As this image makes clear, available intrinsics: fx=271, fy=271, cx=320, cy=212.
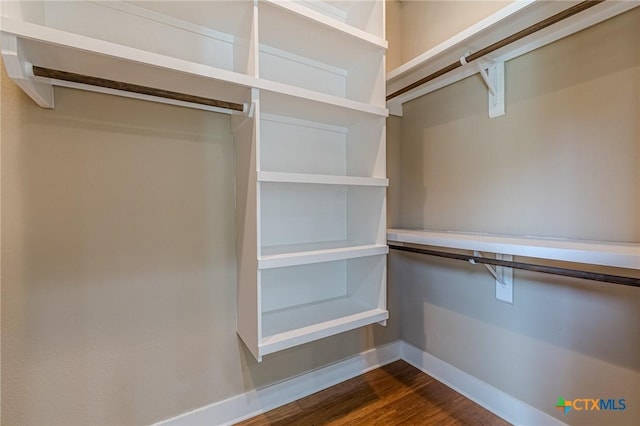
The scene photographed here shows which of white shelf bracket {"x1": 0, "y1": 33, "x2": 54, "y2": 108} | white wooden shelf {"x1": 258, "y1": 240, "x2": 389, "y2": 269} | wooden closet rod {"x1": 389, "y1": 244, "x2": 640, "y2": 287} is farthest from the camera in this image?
white wooden shelf {"x1": 258, "y1": 240, "x2": 389, "y2": 269}

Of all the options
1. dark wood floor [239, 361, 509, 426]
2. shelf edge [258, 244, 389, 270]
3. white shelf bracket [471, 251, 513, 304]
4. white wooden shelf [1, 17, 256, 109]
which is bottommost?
dark wood floor [239, 361, 509, 426]

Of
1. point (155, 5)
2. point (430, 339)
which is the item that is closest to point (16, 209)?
point (155, 5)

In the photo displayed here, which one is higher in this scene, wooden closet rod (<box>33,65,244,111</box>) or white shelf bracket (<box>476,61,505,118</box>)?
white shelf bracket (<box>476,61,505,118</box>)

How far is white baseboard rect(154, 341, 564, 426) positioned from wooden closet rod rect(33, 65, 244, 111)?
55.5 inches

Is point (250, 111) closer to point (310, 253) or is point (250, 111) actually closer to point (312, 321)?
point (310, 253)

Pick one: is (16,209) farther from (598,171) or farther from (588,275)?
(598,171)

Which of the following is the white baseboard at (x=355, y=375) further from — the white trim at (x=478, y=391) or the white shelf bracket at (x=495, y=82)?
the white shelf bracket at (x=495, y=82)

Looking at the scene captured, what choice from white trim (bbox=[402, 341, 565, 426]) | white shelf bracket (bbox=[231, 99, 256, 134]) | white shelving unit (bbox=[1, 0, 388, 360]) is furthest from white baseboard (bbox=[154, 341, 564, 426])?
white shelf bracket (bbox=[231, 99, 256, 134])

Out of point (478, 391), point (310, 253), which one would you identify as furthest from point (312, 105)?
point (478, 391)

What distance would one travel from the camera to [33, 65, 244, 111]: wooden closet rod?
84 centimetres

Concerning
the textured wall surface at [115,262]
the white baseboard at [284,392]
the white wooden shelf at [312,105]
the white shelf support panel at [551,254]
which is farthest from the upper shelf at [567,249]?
the textured wall surface at [115,262]

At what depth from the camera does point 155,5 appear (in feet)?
3.73

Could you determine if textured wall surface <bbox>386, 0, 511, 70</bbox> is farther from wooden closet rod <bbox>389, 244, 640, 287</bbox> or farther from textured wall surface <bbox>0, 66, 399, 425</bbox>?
textured wall surface <bbox>0, 66, 399, 425</bbox>

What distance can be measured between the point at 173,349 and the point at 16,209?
32.3 inches
